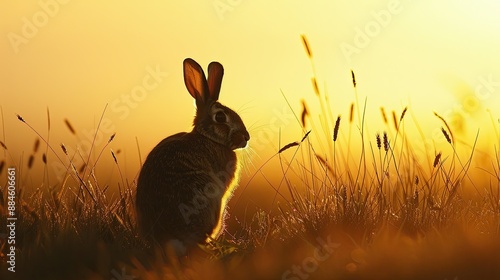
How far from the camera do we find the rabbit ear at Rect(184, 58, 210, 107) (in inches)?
261

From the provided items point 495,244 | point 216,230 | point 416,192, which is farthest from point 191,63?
point 495,244

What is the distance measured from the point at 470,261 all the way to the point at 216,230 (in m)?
2.32

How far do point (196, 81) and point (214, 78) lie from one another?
0.20 metres

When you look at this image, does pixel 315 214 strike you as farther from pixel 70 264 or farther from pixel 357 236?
pixel 70 264

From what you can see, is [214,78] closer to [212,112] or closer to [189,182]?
[212,112]

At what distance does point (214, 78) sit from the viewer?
690 centimetres

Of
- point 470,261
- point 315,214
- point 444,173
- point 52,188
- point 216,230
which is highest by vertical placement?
point 444,173

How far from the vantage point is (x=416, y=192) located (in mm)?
5457

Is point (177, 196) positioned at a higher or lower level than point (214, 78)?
lower
